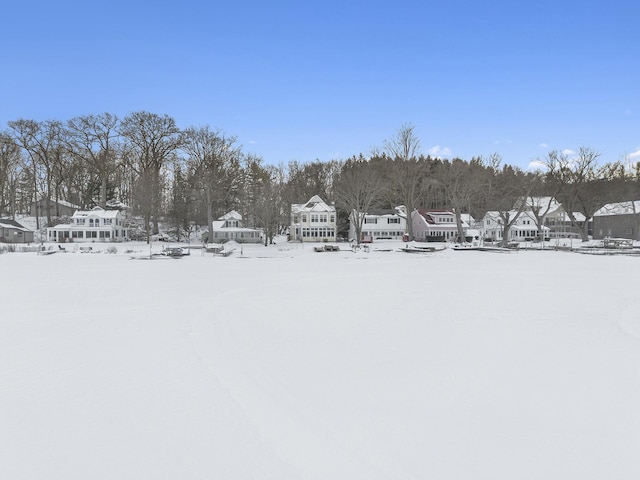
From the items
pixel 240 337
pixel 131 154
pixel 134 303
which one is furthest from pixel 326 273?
pixel 131 154

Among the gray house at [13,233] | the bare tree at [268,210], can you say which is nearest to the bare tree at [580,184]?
the bare tree at [268,210]

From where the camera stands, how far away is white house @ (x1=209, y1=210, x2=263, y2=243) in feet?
201

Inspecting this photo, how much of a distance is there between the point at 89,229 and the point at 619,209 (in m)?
74.3

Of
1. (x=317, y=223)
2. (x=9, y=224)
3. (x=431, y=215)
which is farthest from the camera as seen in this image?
(x=431, y=215)

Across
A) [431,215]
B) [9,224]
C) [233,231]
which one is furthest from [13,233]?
[431,215]

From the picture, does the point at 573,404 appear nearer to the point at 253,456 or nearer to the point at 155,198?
the point at 253,456

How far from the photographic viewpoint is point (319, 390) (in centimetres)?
683

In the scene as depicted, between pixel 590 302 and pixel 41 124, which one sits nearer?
pixel 590 302

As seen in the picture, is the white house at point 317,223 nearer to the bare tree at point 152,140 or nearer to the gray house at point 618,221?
the bare tree at point 152,140

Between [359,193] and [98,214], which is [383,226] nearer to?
[359,193]

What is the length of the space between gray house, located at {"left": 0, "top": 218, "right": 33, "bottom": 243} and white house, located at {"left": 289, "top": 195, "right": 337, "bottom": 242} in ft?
114

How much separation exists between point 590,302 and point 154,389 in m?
13.6

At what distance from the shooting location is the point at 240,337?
10000 millimetres

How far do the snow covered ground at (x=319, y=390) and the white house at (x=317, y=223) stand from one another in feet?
158
